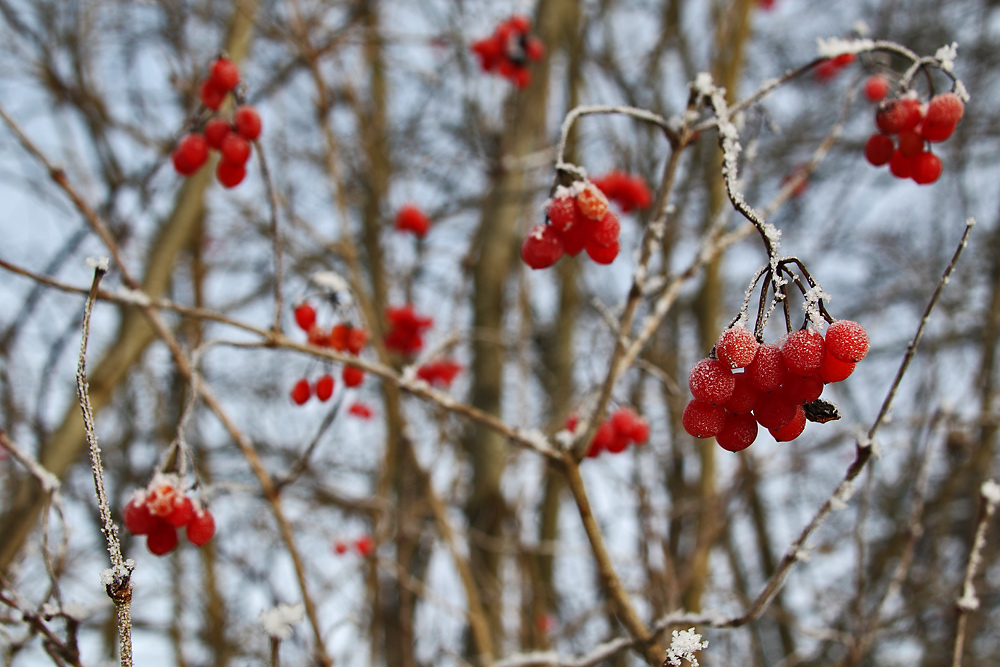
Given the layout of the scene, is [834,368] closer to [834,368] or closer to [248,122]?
[834,368]

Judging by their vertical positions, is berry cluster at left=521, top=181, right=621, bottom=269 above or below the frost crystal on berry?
above

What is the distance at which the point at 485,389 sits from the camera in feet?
15.2

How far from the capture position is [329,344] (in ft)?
6.05

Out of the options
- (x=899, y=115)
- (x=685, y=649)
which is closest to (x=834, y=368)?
(x=685, y=649)

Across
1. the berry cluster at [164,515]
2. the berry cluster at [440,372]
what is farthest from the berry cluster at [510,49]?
the berry cluster at [164,515]

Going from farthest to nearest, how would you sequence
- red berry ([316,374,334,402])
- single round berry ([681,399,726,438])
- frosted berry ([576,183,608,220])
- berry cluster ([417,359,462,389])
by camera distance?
berry cluster ([417,359,462,389]) < red berry ([316,374,334,402]) < frosted berry ([576,183,608,220]) < single round berry ([681,399,726,438])

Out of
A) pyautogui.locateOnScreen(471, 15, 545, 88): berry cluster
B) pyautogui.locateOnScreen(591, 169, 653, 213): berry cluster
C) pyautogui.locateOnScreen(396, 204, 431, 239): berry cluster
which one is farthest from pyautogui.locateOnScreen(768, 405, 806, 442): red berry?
pyautogui.locateOnScreen(396, 204, 431, 239): berry cluster

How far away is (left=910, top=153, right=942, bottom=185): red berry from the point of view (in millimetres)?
1462

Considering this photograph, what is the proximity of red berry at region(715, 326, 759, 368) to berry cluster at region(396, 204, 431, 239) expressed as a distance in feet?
11.7

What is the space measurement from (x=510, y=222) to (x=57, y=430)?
2.98 metres

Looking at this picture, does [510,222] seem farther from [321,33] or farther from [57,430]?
[57,430]

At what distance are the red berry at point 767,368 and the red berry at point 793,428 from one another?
7 centimetres

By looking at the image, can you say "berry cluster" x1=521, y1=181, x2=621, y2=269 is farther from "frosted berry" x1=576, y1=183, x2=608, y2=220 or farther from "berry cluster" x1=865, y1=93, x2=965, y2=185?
"berry cluster" x1=865, y1=93, x2=965, y2=185

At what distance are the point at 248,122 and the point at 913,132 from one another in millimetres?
1431
